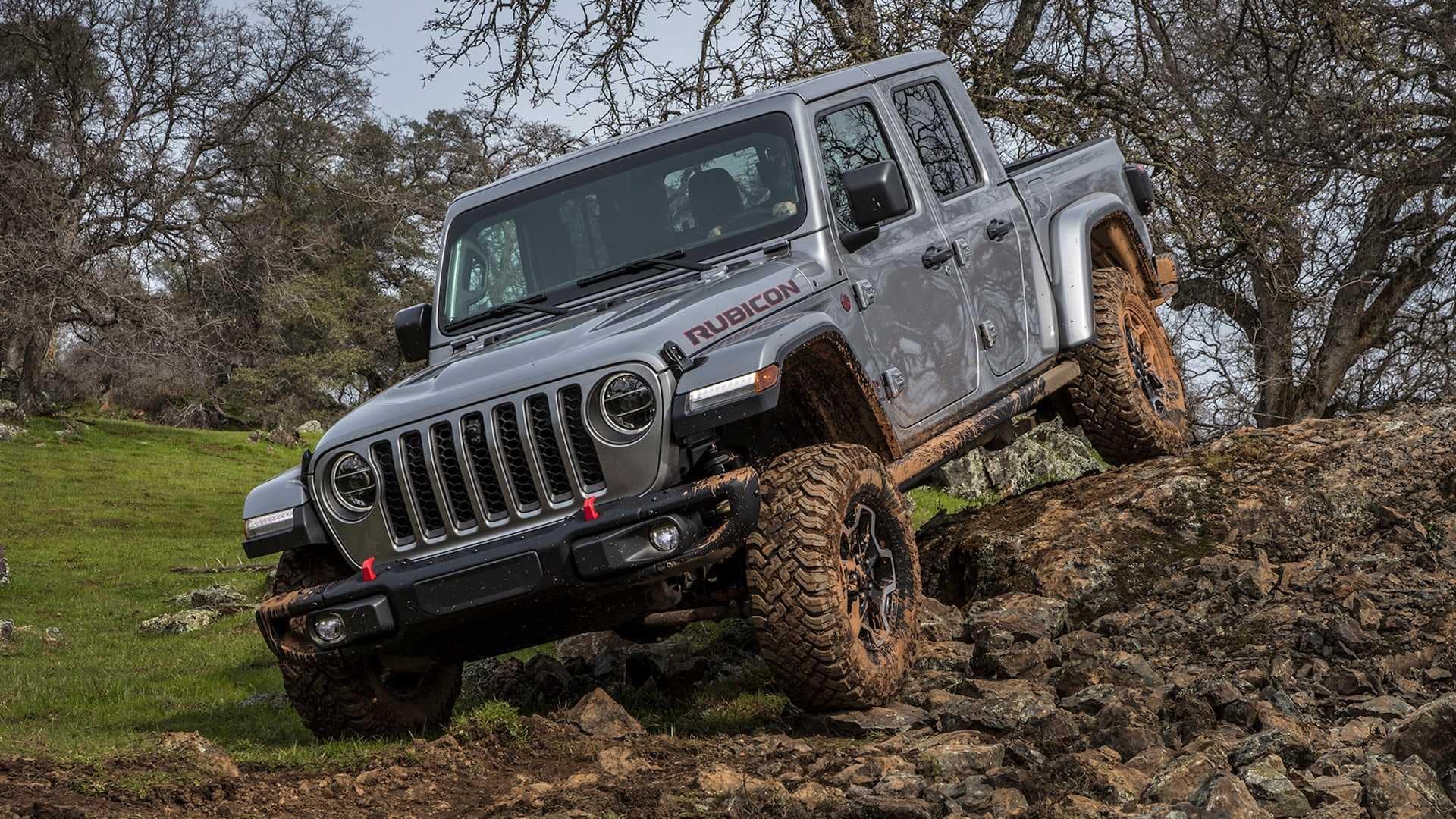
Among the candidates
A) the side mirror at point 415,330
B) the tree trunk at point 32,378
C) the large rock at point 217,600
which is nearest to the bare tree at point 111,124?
the tree trunk at point 32,378

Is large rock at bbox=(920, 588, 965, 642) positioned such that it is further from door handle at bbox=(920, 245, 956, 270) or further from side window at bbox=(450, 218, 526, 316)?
side window at bbox=(450, 218, 526, 316)

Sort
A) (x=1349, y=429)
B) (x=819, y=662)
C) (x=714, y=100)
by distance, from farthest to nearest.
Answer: (x=714, y=100) < (x=1349, y=429) < (x=819, y=662)

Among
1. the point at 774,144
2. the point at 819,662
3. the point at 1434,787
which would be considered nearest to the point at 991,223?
the point at 774,144

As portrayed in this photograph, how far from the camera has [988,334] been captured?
688cm

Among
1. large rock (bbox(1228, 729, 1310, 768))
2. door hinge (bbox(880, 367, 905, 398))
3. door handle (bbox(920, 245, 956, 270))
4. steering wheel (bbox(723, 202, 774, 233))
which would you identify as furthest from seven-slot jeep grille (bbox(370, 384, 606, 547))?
door handle (bbox(920, 245, 956, 270))

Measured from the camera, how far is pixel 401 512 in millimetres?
5051

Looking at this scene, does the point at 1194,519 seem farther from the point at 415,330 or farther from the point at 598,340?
the point at 415,330

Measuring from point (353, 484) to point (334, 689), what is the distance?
0.90m

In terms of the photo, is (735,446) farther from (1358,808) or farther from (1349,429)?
(1349,429)

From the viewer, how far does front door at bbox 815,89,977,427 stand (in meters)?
6.06

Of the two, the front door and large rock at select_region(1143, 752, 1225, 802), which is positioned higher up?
the front door

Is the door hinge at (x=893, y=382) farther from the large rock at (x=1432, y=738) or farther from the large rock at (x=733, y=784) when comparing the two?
the large rock at (x=1432, y=738)

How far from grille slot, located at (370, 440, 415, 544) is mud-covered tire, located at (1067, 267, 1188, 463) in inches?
156

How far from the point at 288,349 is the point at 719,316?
125 feet
